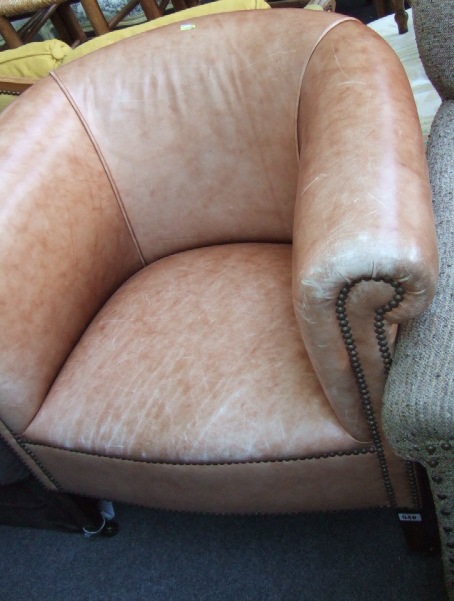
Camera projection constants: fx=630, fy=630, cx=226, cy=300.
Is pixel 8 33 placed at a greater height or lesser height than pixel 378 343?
greater

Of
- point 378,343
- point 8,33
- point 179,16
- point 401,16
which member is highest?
point 179,16

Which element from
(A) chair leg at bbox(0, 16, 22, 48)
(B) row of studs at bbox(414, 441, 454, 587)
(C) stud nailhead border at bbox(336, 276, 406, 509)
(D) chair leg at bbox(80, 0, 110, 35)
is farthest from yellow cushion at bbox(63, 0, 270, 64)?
(A) chair leg at bbox(0, 16, 22, 48)

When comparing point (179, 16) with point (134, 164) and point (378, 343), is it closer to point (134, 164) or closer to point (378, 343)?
point (134, 164)

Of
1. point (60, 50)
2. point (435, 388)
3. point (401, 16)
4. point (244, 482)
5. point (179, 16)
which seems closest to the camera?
point (435, 388)

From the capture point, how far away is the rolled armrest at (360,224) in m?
0.68

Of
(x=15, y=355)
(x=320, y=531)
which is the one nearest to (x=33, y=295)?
(x=15, y=355)

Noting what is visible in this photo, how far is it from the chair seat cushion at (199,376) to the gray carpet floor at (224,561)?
0.34 metres

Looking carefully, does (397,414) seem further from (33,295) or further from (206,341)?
(33,295)

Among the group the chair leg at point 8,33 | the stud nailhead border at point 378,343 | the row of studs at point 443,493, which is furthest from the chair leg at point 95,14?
the row of studs at point 443,493

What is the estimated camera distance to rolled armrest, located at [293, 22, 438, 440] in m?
0.68

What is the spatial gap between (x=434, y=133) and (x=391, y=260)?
45cm

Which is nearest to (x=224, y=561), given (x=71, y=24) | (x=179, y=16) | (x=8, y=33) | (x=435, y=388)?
(x=435, y=388)

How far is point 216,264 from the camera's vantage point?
1.18 m

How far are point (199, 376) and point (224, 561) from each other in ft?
1.39
